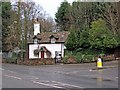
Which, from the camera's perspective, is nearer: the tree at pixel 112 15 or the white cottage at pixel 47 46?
the tree at pixel 112 15

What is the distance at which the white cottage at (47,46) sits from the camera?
63.4 m

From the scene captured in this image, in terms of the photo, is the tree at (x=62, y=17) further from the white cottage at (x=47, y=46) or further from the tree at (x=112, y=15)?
the tree at (x=112, y=15)

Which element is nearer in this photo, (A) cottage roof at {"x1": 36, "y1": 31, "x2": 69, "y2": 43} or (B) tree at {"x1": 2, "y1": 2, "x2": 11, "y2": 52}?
(A) cottage roof at {"x1": 36, "y1": 31, "x2": 69, "y2": 43}

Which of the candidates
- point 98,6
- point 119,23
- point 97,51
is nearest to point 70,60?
point 97,51

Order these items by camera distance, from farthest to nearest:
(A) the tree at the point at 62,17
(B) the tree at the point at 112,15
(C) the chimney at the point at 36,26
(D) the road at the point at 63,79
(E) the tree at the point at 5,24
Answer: (A) the tree at the point at 62,17
(E) the tree at the point at 5,24
(C) the chimney at the point at 36,26
(B) the tree at the point at 112,15
(D) the road at the point at 63,79

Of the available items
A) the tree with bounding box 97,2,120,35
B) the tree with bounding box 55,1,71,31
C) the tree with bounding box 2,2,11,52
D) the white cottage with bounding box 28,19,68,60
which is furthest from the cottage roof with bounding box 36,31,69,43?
the tree with bounding box 55,1,71,31

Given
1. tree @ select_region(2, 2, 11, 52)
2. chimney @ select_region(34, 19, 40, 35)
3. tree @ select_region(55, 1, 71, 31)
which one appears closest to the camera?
chimney @ select_region(34, 19, 40, 35)

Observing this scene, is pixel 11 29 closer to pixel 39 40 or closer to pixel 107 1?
pixel 39 40

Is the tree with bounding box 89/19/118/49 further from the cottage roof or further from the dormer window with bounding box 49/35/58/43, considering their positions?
the dormer window with bounding box 49/35/58/43

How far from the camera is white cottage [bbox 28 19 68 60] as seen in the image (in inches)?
2495

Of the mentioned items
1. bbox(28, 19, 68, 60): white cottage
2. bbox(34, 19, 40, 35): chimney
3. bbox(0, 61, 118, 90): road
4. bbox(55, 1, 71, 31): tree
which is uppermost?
bbox(55, 1, 71, 31): tree

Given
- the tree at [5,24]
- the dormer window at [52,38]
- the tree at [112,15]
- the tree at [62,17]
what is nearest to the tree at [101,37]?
the tree at [112,15]

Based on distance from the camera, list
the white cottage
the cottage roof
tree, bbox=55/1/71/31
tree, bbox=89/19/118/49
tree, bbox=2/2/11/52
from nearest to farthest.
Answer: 1. tree, bbox=89/19/118/49
2. the white cottage
3. the cottage roof
4. tree, bbox=2/2/11/52
5. tree, bbox=55/1/71/31

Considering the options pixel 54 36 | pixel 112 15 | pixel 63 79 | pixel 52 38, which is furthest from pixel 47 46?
pixel 63 79
